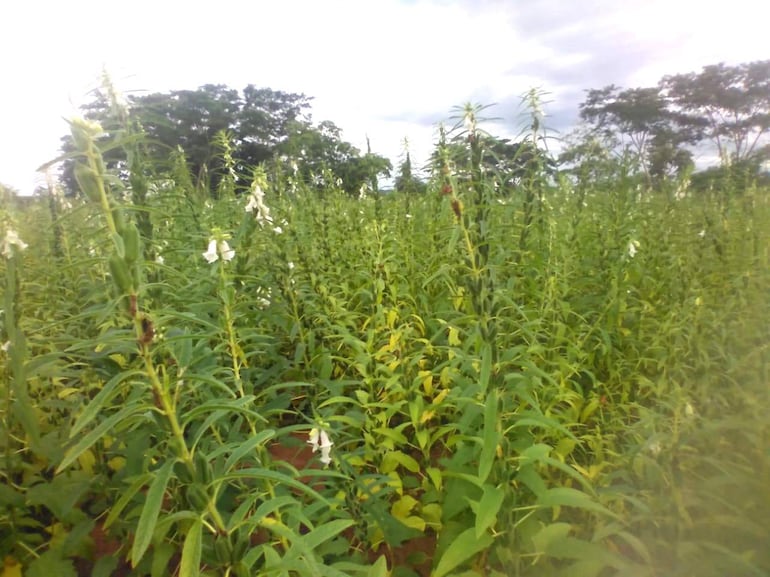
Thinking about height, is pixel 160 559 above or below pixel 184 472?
below

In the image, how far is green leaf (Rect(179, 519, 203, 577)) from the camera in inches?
39.9

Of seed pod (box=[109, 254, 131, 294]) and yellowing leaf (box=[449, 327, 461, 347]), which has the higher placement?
seed pod (box=[109, 254, 131, 294])

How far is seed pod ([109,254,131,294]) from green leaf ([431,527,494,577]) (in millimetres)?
1331

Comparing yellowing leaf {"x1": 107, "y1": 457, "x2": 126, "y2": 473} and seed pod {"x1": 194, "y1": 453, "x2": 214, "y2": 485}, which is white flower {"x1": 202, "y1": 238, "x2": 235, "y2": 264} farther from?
yellowing leaf {"x1": 107, "y1": 457, "x2": 126, "y2": 473}

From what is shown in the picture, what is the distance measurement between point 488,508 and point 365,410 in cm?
110

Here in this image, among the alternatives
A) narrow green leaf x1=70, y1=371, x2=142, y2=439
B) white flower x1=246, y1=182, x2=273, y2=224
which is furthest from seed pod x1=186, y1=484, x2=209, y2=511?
white flower x1=246, y1=182, x2=273, y2=224

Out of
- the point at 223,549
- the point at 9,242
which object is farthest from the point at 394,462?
the point at 9,242

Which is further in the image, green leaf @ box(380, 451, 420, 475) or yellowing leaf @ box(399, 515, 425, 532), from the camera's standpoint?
green leaf @ box(380, 451, 420, 475)

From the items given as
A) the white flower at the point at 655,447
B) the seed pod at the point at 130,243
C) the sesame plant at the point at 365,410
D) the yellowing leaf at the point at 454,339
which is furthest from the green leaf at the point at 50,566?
the white flower at the point at 655,447

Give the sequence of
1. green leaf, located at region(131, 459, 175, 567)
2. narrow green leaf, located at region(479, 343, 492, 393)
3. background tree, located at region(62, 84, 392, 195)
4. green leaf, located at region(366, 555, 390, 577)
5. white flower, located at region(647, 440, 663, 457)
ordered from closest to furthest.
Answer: green leaf, located at region(131, 459, 175, 567)
green leaf, located at region(366, 555, 390, 577)
narrow green leaf, located at region(479, 343, 492, 393)
white flower, located at region(647, 440, 663, 457)
background tree, located at region(62, 84, 392, 195)

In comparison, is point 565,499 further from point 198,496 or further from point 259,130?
point 259,130

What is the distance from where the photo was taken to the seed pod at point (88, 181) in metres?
1.06

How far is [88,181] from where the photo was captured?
1079mm

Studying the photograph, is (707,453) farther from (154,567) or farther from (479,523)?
(154,567)
